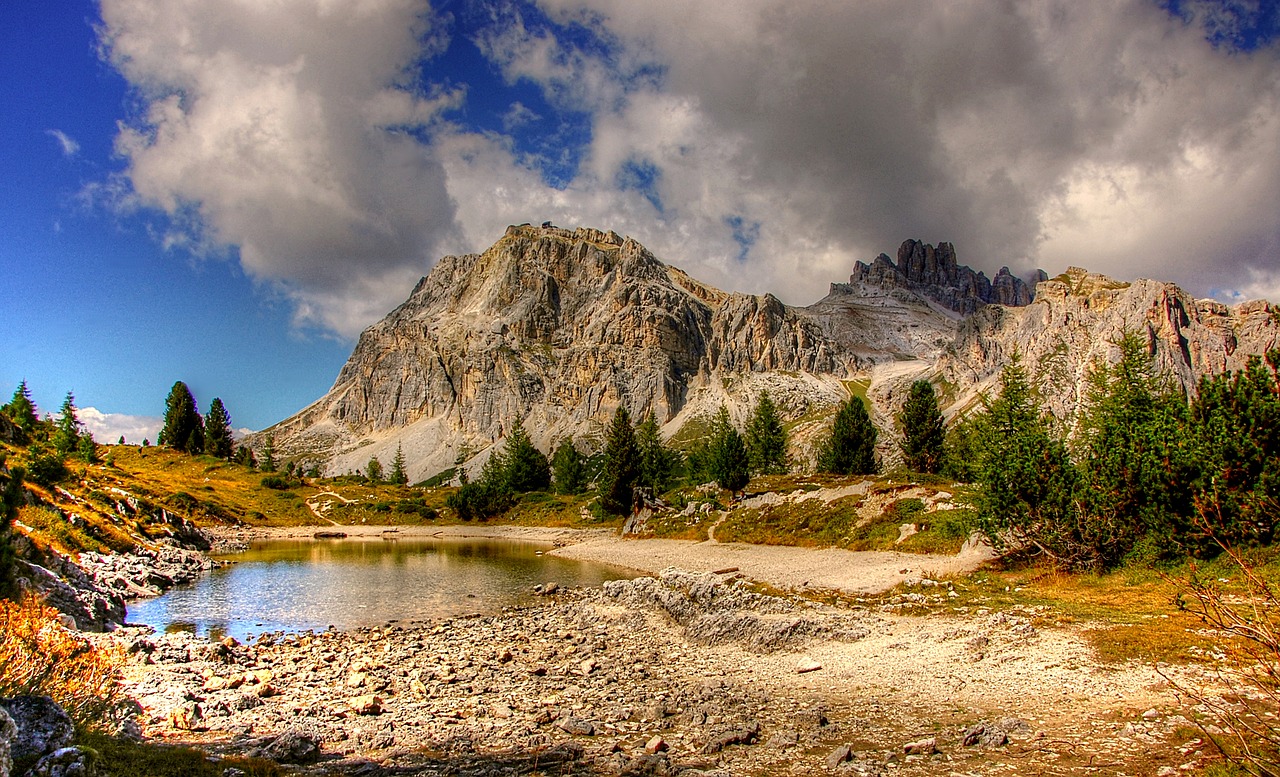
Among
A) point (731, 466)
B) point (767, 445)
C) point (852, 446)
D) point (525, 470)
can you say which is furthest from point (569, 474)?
point (852, 446)

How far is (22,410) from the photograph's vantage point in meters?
93.1

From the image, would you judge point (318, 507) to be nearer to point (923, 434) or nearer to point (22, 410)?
point (22, 410)

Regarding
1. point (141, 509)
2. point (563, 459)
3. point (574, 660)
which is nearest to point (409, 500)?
point (563, 459)

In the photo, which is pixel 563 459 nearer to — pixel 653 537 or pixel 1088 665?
pixel 653 537

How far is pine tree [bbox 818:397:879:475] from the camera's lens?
86.7m

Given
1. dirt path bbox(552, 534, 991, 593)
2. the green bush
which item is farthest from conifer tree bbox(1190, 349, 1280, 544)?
the green bush

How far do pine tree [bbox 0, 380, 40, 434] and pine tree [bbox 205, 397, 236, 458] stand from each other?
37.1 metres

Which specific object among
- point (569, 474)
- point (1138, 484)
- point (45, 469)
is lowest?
point (1138, 484)

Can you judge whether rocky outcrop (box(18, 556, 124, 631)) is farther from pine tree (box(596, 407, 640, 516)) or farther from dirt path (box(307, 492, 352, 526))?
dirt path (box(307, 492, 352, 526))

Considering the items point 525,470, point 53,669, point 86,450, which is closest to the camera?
point 53,669

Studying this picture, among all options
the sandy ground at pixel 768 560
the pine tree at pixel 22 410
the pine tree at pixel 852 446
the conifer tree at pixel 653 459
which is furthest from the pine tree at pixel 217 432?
the pine tree at pixel 852 446

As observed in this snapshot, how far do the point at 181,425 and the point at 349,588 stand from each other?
12035cm

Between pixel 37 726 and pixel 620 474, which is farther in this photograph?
pixel 620 474

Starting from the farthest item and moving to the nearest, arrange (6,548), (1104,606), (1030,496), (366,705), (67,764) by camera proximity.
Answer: (1030,496) < (1104,606) < (366,705) < (6,548) < (67,764)
